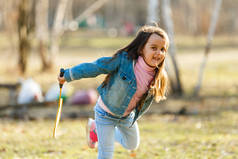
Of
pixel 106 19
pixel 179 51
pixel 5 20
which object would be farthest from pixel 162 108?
pixel 106 19

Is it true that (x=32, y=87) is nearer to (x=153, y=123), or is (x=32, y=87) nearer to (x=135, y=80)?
(x=153, y=123)

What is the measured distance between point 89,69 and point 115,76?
0.29m

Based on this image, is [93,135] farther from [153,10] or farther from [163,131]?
[153,10]

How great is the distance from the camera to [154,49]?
3666 millimetres

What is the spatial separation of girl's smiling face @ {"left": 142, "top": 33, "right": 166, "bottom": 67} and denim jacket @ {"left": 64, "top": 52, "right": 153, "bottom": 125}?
0.58ft

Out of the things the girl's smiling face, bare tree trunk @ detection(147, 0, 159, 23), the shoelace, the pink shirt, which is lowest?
the shoelace

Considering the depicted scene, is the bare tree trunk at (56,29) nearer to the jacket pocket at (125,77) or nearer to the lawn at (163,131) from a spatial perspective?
the lawn at (163,131)

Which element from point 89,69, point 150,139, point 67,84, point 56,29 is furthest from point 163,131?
point 56,29

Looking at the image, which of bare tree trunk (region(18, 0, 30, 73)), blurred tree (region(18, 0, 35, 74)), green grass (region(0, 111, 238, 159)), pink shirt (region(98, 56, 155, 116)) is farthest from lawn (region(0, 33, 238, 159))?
pink shirt (region(98, 56, 155, 116))

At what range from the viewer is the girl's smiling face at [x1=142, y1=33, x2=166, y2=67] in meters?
3.64

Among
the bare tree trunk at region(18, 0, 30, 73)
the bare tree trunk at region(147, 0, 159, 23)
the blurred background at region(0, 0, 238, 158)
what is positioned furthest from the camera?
the bare tree trunk at region(18, 0, 30, 73)

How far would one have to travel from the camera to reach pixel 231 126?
24.1 ft

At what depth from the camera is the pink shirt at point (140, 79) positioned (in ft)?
12.3

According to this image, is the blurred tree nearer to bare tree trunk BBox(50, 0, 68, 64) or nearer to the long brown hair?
bare tree trunk BBox(50, 0, 68, 64)
